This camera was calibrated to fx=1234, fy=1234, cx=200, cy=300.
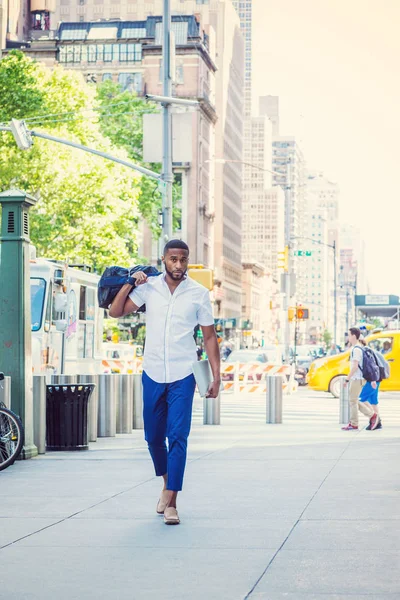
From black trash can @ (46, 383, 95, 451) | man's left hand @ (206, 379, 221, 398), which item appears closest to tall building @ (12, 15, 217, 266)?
black trash can @ (46, 383, 95, 451)

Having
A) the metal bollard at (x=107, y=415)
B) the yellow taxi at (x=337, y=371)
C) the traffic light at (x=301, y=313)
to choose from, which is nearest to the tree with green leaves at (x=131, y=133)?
the traffic light at (x=301, y=313)

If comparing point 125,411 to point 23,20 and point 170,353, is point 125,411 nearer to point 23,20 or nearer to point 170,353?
point 170,353

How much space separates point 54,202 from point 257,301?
14040cm

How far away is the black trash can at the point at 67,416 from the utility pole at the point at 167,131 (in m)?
13.3

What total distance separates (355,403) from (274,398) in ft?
7.20

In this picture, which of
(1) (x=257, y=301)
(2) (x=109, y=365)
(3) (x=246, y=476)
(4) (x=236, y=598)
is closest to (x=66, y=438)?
(3) (x=246, y=476)

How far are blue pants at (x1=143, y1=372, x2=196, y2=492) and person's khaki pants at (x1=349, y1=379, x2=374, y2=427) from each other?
10.9 meters

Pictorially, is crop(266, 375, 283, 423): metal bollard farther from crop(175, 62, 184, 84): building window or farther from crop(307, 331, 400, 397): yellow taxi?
crop(175, 62, 184, 84): building window

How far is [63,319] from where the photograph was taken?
22.2 m

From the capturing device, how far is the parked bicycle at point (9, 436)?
12102 mm

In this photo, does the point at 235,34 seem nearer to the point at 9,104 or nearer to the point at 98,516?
the point at 9,104

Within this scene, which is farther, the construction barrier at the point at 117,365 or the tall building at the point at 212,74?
the tall building at the point at 212,74

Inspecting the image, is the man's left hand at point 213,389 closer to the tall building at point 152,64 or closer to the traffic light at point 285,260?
the traffic light at point 285,260

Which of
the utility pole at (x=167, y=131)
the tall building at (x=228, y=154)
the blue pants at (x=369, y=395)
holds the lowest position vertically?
the blue pants at (x=369, y=395)
